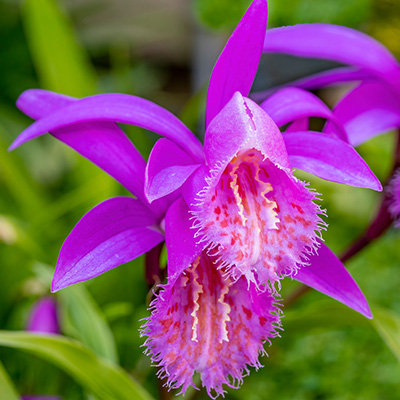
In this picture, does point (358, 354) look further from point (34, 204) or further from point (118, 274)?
point (34, 204)

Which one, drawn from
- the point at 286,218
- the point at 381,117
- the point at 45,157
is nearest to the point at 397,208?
the point at 381,117

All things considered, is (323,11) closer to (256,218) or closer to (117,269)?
(117,269)

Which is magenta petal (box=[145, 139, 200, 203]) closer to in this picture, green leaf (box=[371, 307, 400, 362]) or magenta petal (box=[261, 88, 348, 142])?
magenta petal (box=[261, 88, 348, 142])

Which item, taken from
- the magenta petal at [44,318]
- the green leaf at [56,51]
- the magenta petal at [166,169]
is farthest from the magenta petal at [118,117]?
the green leaf at [56,51]

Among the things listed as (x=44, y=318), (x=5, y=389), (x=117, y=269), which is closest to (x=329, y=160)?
(x=5, y=389)

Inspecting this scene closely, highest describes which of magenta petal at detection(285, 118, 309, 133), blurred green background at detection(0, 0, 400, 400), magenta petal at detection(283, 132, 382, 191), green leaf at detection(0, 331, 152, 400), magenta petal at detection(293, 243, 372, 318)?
magenta petal at detection(283, 132, 382, 191)

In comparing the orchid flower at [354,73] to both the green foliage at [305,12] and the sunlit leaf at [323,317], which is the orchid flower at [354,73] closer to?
the sunlit leaf at [323,317]

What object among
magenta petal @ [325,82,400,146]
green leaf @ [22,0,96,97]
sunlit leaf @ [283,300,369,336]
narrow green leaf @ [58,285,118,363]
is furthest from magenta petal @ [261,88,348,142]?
green leaf @ [22,0,96,97]
